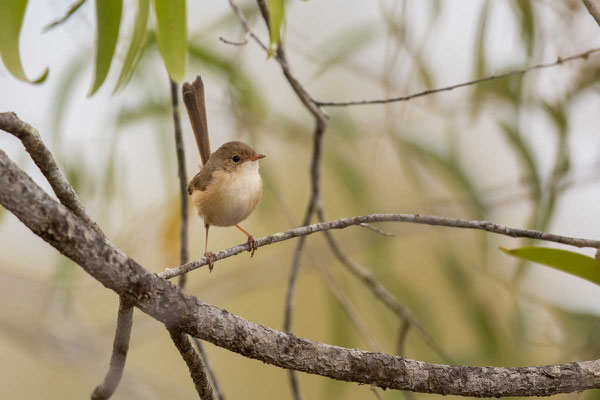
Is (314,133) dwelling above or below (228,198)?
above

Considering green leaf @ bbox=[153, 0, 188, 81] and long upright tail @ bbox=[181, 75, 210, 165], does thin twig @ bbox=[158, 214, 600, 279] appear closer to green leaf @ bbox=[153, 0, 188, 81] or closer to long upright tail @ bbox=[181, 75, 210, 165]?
green leaf @ bbox=[153, 0, 188, 81]

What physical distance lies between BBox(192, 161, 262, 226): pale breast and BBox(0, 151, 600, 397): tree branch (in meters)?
0.70

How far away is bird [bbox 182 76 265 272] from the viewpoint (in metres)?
1.50

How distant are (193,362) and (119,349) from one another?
4.2 inches

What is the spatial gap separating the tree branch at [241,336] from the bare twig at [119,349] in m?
0.05

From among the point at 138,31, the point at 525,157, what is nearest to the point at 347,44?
the point at 525,157

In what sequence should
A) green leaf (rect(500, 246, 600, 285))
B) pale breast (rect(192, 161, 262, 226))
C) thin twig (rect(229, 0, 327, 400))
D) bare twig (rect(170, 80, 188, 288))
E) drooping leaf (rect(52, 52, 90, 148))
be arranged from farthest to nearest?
drooping leaf (rect(52, 52, 90, 148)) → pale breast (rect(192, 161, 262, 226)) → bare twig (rect(170, 80, 188, 288)) → thin twig (rect(229, 0, 327, 400)) → green leaf (rect(500, 246, 600, 285))

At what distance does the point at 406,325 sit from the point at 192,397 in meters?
0.80

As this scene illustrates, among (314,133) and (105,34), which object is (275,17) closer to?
(105,34)

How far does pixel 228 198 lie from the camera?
1.56m

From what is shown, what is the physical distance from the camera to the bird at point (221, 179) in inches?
59.2

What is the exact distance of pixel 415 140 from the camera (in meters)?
2.61

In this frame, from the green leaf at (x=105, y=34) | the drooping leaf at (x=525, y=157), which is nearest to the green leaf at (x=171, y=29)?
the green leaf at (x=105, y=34)

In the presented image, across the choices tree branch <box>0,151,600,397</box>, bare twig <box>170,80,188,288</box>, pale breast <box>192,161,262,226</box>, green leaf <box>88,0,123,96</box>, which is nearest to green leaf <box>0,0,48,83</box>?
green leaf <box>88,0,123,96</box>
